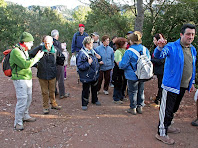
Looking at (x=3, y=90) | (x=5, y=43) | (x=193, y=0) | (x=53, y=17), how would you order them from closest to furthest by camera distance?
1. (x=3, y=90)
2. (x=193, y=0)
3. (x=5, y=43)
4. (x=53, y=17)

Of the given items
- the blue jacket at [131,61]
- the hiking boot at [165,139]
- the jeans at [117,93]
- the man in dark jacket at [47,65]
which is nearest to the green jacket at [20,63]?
the man in dark jacket at [47,65]

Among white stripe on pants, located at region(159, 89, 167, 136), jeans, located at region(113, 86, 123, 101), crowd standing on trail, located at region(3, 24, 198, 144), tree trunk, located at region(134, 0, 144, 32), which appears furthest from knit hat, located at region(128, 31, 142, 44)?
tree trunk, located at region(134, 0, 144, 32)

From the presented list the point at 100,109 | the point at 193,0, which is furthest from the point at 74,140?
the point at 193,0

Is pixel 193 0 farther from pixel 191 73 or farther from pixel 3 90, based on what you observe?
pixel 3 90

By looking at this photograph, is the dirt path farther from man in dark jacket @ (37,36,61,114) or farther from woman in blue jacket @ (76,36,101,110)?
man in dark jacket @ (37,36,61,114)

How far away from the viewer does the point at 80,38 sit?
23.7 feet

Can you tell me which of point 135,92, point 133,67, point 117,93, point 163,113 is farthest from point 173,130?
point 117,93

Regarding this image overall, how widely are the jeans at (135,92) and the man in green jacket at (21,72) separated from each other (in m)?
2.26

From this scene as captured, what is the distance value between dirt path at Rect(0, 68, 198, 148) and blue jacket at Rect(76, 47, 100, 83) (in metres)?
0.92

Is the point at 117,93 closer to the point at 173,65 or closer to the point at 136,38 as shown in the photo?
the point at 136,38

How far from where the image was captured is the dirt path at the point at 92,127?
3.44 metres

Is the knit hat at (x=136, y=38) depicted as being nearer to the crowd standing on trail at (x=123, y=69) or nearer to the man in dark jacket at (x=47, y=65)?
the crowd standing on trail at (x=123, y=69)

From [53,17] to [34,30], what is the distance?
11.9m

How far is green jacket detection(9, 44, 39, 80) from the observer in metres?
3.58
